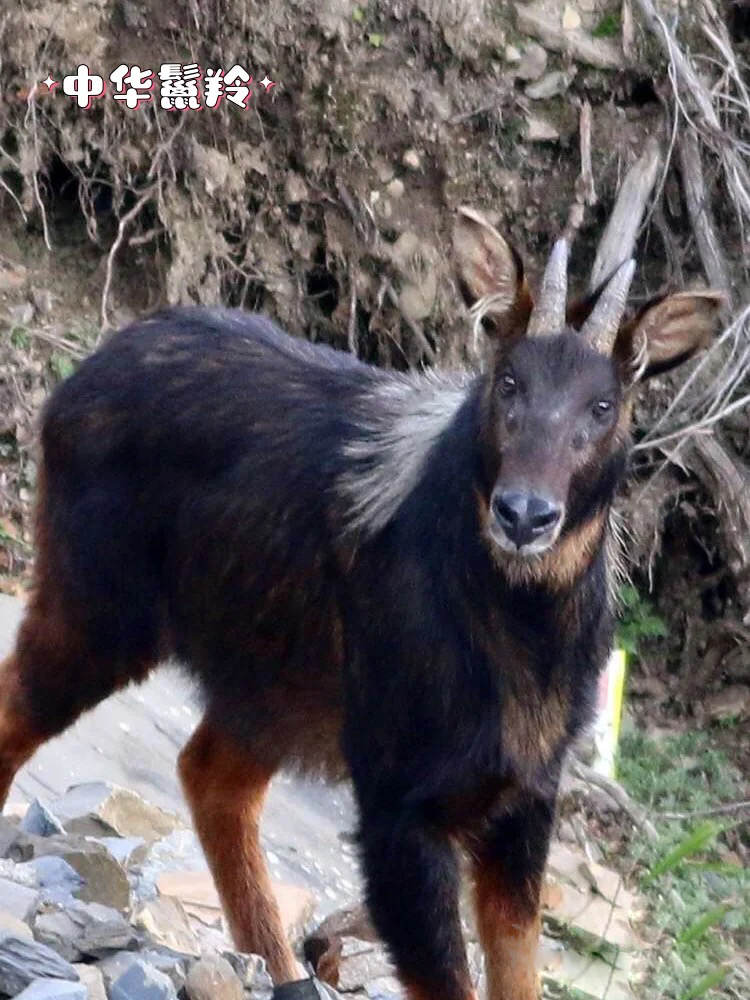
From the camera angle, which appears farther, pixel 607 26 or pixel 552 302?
pixel 607 26

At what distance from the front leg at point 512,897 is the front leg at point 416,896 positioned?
0.94 ft

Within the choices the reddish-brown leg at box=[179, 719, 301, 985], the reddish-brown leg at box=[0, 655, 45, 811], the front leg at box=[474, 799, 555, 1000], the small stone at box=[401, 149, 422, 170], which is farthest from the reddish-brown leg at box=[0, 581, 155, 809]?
the small stone at box=[401, 149, 422, 170]

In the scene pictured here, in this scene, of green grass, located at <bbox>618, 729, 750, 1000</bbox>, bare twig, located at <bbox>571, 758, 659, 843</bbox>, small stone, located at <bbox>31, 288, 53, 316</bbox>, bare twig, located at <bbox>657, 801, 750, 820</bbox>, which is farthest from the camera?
small stone, located at <bbox>31, 288, 53, 316</bbox>

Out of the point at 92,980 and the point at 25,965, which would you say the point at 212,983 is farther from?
the point at 25,965

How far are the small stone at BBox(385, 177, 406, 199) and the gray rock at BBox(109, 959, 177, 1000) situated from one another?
588cm

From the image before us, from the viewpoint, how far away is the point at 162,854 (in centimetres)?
647

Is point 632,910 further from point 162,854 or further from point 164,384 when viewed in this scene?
point 164,384

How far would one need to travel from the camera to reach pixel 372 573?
190 inches

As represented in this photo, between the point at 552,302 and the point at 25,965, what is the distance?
2.10 meters

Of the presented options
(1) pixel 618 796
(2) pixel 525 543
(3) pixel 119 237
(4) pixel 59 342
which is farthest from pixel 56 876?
(3) pixel 119 237

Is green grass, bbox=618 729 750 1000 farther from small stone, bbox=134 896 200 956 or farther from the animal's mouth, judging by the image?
the animal's mouth

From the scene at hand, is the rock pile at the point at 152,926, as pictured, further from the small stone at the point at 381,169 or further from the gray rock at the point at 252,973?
the small stone at the point at 381,169

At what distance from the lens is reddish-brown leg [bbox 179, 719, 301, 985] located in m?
5.69

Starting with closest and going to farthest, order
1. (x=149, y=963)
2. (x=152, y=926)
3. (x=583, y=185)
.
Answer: (x=149, y=963)
(x=152, y=926)
(x=583, y=185)
